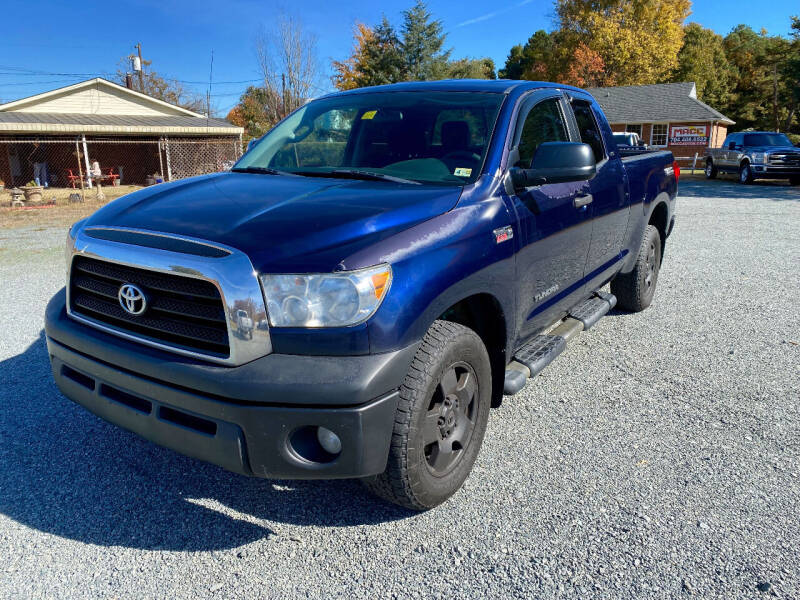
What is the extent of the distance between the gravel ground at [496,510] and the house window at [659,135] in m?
40.7

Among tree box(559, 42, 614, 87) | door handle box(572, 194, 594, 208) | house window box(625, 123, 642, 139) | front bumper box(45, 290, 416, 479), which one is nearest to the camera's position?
front bumper box(45, 290, 416, 479)

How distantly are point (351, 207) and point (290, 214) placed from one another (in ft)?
0.83

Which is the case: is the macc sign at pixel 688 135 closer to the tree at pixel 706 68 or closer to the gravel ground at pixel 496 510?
the tree at pixel 706 68

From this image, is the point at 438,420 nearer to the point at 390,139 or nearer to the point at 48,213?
the point at 390,139

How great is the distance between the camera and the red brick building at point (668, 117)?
39.3 meters

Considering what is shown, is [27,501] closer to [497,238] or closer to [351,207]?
[351,207]

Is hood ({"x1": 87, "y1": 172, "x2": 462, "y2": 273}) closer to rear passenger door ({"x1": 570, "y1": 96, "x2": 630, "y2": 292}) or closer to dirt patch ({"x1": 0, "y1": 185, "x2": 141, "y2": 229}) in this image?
rear passenger door ({"x1": 570, "y1": 96, "x2": 630, "y2": 292})

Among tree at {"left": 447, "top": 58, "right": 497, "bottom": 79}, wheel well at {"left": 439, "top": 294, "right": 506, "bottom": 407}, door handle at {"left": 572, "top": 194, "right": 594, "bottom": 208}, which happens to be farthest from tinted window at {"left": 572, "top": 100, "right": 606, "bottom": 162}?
tree at {"left": 447, "top": 58, "right": 497, "bottom": 79}

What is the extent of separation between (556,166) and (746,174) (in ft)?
75.9

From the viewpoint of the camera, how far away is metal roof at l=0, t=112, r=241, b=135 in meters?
27.0

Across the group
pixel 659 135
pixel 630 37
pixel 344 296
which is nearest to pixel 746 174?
pixel 659 135

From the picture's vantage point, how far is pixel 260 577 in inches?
93.8

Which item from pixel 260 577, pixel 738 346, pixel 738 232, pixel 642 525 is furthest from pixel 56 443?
pixel 738 232

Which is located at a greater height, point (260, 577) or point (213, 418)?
point (213, 418)
